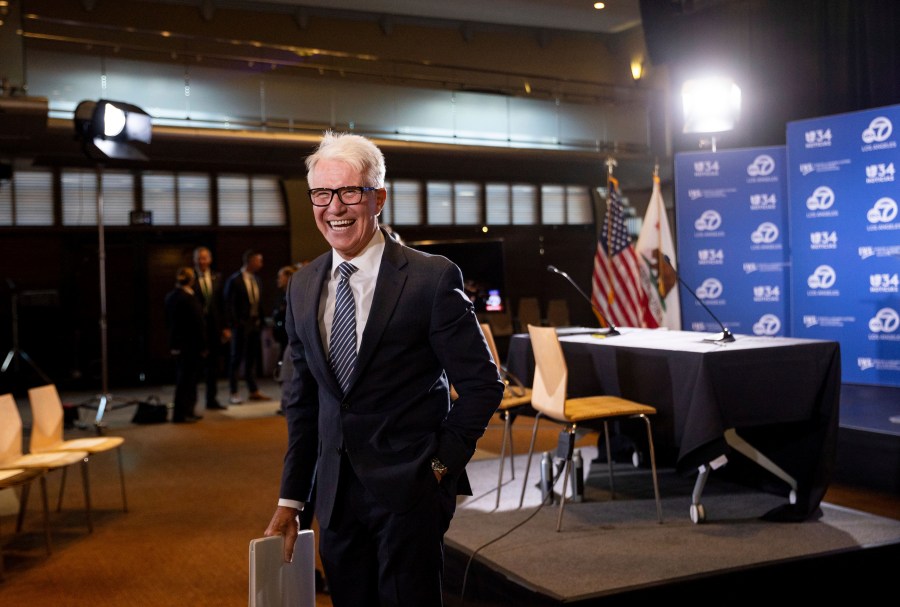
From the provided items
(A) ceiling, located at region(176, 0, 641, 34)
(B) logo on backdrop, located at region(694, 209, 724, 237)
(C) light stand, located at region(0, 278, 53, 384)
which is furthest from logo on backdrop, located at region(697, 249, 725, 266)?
(A) ceiling, located at region(176, 0, 641, 34)

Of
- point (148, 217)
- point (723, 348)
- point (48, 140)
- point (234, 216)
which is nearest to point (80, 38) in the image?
point (48, 140)

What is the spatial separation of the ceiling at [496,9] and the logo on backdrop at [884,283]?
944 cm

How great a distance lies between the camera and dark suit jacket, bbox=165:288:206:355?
8.95 meters

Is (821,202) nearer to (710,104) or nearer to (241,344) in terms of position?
(710,104)

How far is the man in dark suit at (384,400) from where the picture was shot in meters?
2.00

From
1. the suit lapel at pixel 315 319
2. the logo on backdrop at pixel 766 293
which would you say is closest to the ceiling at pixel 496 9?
the logo on backdrop at pixel 766 293

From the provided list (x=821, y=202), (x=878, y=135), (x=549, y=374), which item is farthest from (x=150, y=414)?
(x=878, y=135)

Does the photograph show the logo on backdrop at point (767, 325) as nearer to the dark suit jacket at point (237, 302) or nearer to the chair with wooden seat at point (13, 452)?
the dark suit jacket at point (237, 302)

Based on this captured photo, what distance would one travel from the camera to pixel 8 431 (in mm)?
4801

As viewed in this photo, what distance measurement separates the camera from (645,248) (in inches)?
345

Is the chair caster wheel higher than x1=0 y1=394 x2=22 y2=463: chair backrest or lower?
lower

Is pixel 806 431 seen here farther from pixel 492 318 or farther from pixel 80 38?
pixel 80 38

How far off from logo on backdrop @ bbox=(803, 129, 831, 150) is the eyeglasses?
6260 mm

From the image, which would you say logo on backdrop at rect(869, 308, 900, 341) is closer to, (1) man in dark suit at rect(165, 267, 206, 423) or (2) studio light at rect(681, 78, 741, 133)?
(2) studio light at rect(681, 78, 741, 133)
